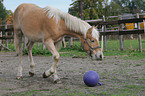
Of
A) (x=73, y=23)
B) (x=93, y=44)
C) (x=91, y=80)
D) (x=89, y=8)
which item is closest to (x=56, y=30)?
(x=73, y=23)

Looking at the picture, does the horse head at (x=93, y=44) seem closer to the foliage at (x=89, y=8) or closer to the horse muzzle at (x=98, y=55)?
the horse muzzle at (x=98, y=55)

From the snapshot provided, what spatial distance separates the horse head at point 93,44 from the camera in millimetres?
4626

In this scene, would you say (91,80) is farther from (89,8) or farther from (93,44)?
(89,8)

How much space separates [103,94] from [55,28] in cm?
208

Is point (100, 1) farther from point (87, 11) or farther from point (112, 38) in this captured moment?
point (112, 38)

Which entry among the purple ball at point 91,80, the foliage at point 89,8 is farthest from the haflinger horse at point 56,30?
the foliage at point 89,8

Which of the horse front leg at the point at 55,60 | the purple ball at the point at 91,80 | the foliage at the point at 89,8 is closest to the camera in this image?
the purple ball at the point at 91,80

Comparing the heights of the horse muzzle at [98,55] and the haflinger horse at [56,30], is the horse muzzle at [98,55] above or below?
below

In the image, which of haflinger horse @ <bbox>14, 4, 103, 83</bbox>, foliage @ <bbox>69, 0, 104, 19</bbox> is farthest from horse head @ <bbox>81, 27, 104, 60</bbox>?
foliage @ <bbox>69, 0, 104, 19</bbox>

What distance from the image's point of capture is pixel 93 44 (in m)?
4.68

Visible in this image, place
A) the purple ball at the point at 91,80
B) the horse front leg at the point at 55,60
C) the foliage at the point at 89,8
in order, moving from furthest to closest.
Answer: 1. the foliage at the point at 89,8
2. the horse front leg at the point at 55,60
3. the purple ball at the point at 91,80

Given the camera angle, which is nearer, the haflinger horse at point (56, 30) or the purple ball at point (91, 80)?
the purple ball at point (91, 80)

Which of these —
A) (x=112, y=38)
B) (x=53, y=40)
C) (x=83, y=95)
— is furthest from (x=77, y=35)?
(x=112, y=38)

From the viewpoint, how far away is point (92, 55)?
4.69 meters
